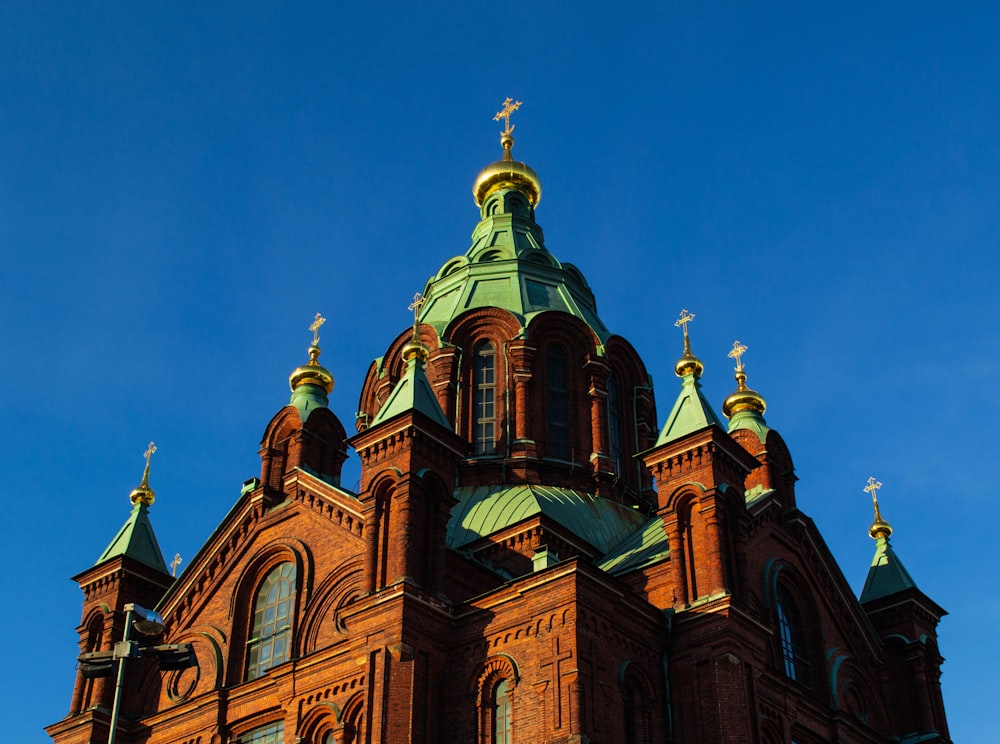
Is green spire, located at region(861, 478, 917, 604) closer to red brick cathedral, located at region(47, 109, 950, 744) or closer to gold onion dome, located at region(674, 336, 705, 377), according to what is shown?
red brick cathedral, located at region(47, 109, 950, 744)

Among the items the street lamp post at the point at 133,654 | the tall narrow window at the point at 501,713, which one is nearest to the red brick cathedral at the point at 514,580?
the tall narrow window at the point at 501,713

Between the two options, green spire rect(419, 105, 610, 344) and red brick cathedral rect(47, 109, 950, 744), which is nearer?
red brick cathedral rect(47, 109, 950, 744)

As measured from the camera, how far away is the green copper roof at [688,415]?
28.2m

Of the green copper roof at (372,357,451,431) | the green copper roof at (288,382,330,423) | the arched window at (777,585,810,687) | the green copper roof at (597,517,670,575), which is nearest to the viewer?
the green copper roof at (372,357,451,431)

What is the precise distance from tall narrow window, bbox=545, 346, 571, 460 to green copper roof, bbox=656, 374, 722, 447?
5876 millimetres

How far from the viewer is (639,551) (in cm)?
3011

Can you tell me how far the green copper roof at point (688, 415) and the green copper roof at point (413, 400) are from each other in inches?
177

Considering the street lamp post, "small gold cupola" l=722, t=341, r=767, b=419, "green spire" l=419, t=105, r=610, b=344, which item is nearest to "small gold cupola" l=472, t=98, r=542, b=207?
"green spire" l=419, t=105, r=610, b=344

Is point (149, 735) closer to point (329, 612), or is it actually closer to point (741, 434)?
point (329, 612)

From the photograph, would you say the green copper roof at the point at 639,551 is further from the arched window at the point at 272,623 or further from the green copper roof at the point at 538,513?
the arched window at the point at 272,623

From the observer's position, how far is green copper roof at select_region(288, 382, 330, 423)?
1284 inches

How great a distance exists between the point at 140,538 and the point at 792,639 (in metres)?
15.3

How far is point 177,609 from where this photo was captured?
31.1 meters

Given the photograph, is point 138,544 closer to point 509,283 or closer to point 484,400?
point 484,400
